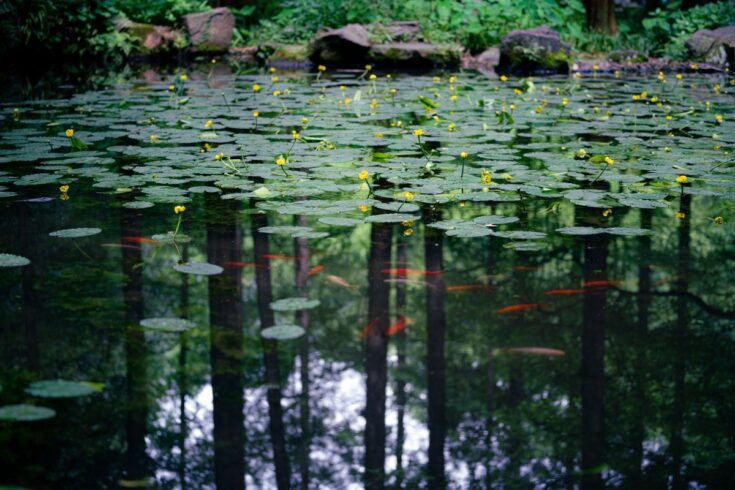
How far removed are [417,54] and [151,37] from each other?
4.26 meters

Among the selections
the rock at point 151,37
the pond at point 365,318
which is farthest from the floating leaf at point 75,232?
the rock at point 151,37

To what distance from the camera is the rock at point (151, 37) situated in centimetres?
1197

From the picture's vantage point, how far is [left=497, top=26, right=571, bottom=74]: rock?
10.4m

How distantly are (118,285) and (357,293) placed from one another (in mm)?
664

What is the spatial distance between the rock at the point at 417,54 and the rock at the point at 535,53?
2.81 ft

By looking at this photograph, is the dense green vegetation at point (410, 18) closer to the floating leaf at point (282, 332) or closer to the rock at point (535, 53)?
the rock at point (535, 53)

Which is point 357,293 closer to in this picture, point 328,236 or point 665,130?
point 328,236

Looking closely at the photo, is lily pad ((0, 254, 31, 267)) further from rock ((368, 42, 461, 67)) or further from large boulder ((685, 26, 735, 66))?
large boulder ((685, 26, 735, 66))

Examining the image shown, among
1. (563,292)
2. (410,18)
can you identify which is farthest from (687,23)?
(563,292)

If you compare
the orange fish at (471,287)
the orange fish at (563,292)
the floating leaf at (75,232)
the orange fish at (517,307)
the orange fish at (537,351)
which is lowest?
the orange fish at (537,351)

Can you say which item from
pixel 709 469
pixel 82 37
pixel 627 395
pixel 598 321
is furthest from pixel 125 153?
pixel 82 37

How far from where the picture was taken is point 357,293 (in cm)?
211

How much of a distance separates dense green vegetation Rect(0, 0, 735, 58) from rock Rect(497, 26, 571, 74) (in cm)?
145

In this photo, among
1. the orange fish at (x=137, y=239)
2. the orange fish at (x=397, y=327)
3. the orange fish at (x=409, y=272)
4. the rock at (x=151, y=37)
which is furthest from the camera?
the rock at (x=151, y=37)
